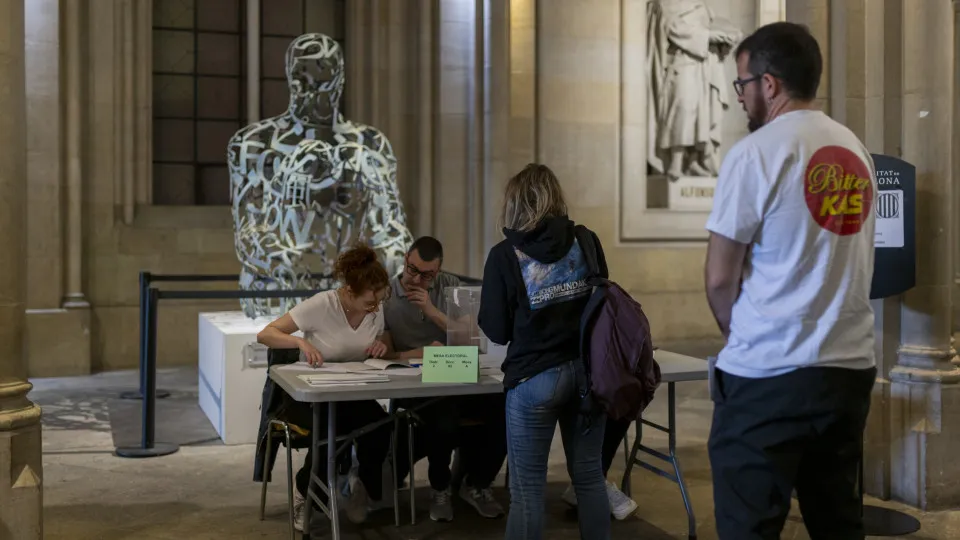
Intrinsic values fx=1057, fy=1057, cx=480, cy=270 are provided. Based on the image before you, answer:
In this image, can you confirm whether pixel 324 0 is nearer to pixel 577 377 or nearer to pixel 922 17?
pixel 922 17

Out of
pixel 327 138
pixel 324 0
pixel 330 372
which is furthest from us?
pixel 324 0

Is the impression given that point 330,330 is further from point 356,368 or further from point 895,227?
point 895,227

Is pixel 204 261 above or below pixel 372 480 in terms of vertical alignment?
above

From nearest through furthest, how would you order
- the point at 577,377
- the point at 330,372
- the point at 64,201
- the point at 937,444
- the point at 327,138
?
the point at 577,377 < the point at 330,372 < the point at 937,444 < the point at 327,138 < the point at 64,201

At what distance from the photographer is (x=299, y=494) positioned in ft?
15.5

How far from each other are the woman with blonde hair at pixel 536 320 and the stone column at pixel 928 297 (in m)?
2.35

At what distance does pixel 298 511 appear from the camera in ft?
15.4

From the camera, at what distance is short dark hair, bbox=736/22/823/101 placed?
2418 mm

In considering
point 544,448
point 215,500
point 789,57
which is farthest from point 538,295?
point 215,500

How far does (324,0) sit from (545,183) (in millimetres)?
8406

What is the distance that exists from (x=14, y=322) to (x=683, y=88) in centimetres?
811

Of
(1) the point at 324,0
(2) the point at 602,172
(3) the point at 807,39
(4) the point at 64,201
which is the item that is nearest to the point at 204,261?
(4) the point at 64,201

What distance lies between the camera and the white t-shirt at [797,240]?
2361 millimetres

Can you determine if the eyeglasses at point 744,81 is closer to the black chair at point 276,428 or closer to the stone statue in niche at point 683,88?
the black chair at point 276,428
